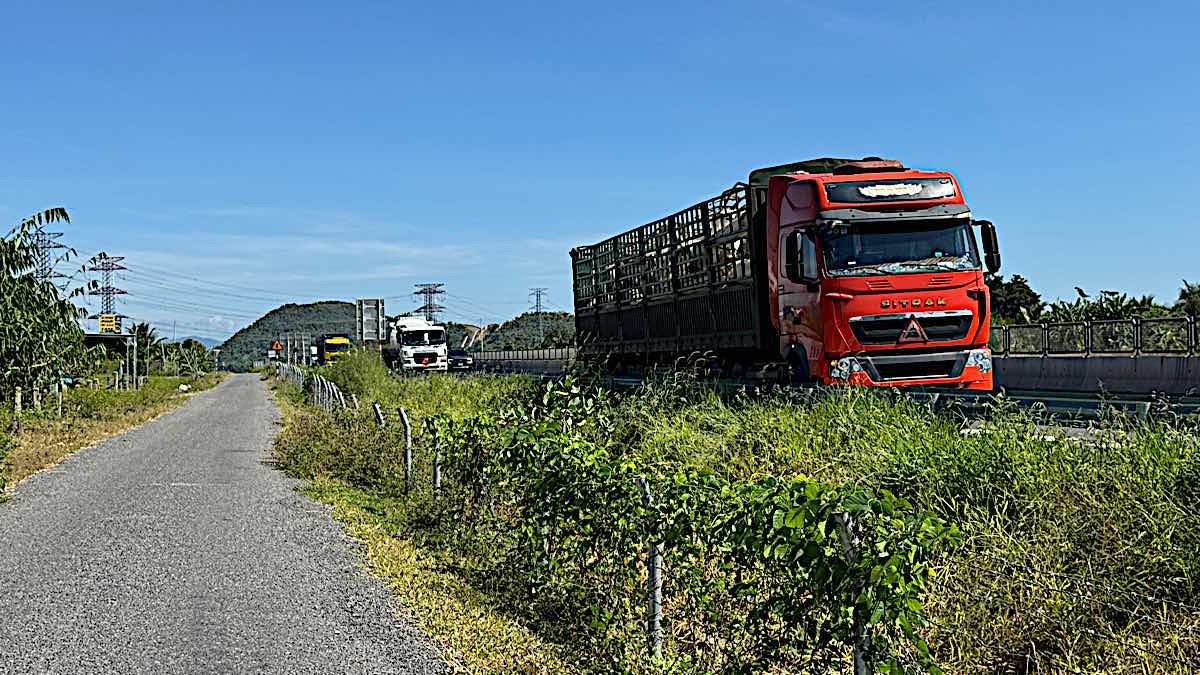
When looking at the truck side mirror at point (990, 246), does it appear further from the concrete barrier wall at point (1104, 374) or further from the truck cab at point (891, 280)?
the concrete barrier wall at point (1104, 374)

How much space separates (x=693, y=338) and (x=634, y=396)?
5717mm

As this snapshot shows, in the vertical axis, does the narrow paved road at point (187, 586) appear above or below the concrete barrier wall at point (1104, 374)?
below

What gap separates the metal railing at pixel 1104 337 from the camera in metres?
24.4

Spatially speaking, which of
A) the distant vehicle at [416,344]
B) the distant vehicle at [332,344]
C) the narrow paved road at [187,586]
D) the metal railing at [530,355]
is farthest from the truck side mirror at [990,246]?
the distant vehicle at [332,344]

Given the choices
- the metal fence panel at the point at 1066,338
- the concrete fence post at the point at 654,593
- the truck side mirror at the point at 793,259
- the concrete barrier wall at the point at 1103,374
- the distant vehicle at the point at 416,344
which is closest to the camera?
the concrete fence post at the point at 654,593

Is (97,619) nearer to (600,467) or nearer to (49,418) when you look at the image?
(600,467)

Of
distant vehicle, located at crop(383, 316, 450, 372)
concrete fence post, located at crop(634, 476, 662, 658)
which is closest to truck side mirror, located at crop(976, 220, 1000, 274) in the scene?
concrete fence post, located at crop(634, 476, 662, 658)

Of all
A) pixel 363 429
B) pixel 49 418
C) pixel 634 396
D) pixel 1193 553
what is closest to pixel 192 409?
pixel 49 418

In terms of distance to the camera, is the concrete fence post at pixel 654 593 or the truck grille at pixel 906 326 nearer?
the concrete fence post at pixel 654 593

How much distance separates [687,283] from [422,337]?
139 feet

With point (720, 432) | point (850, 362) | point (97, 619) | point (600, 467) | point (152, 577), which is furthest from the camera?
point (850, 362)

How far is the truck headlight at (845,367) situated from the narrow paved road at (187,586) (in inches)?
273

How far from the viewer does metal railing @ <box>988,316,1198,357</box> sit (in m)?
24.4

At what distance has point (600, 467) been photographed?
315 inches
